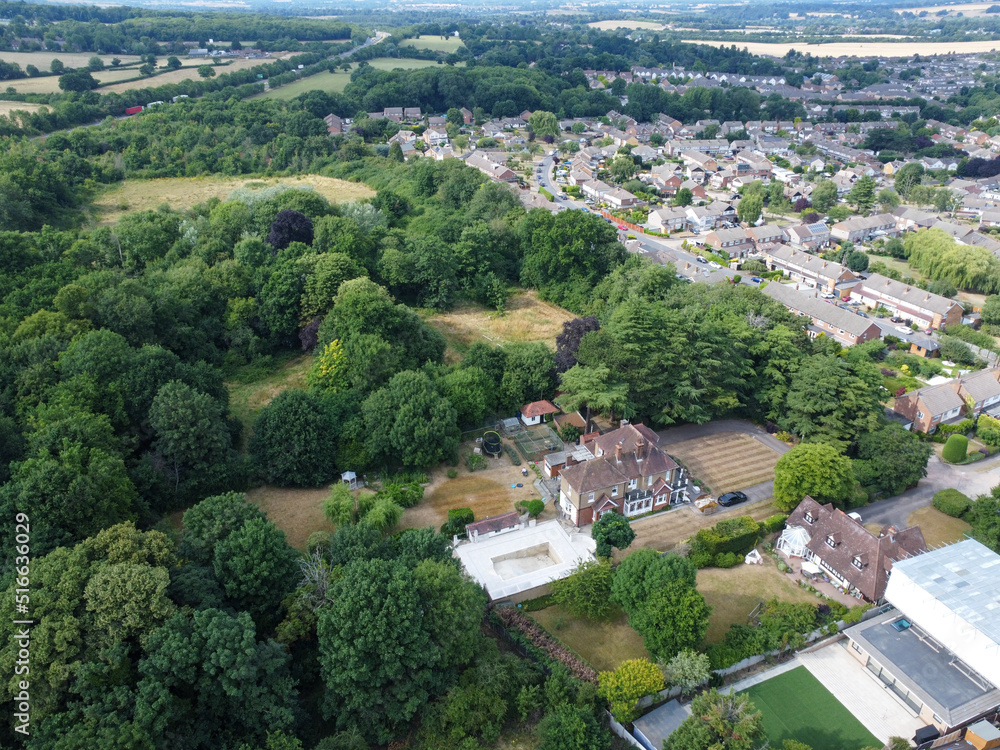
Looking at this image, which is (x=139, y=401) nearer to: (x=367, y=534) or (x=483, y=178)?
(x=367, y=534)

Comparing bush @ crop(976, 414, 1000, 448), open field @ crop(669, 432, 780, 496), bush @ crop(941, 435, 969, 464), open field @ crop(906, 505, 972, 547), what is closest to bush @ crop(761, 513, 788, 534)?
open field @ crop(669, 432, 780, 496)

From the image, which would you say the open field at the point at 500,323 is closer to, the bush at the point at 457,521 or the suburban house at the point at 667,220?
the bush at the point at 457,521

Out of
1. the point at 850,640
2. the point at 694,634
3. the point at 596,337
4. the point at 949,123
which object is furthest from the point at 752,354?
the point at 949,123

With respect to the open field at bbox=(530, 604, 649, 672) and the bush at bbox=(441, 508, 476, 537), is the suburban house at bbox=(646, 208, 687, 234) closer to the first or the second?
the bush at bbox=(441, 508, 476, 537)

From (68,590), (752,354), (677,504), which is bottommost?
(677,504)

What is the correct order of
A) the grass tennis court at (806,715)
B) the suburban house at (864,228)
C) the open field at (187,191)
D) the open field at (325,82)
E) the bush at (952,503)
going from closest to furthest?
the grass tennis court at (806,715)
the bush at (952,503)
the open field at (187,191)
the suburban house at (864,228)
the open field at (325,82)

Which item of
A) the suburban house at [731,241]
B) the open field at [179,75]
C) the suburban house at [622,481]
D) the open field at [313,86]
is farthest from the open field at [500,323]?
the open field at [179,75]
